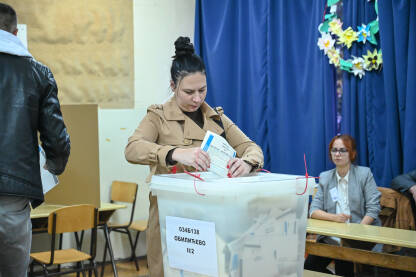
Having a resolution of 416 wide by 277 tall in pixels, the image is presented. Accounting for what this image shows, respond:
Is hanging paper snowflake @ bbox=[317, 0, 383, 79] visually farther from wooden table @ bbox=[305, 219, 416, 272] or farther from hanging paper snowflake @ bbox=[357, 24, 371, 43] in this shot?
wooden table @ bbox=[305, 219, 416, 272]

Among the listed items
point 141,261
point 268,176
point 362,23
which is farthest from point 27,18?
point 268,176

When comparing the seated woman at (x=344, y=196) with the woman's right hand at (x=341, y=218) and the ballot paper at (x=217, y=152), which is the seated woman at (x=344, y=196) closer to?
the woman's right hand at (x=341, y=218)

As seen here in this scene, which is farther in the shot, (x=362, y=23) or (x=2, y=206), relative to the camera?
(x=362, y=23)

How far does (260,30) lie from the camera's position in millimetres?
4805

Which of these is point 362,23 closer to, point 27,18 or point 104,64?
point 104,64

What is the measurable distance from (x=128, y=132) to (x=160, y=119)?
352cm

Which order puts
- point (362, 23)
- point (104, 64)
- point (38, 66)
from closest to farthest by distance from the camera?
point (38, 66) < point (362, 23) < point (104, 64)

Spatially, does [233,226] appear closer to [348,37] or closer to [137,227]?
[348,37]

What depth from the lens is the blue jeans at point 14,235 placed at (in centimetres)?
173

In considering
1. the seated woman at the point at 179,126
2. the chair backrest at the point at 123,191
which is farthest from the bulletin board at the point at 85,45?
the seated woman at the point at 179,126

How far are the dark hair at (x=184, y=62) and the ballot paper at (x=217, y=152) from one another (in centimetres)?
38

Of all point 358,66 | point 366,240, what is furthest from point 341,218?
point 358,66

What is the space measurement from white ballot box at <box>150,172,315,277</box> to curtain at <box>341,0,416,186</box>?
2618 mm

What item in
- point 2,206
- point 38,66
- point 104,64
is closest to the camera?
point 2,206
